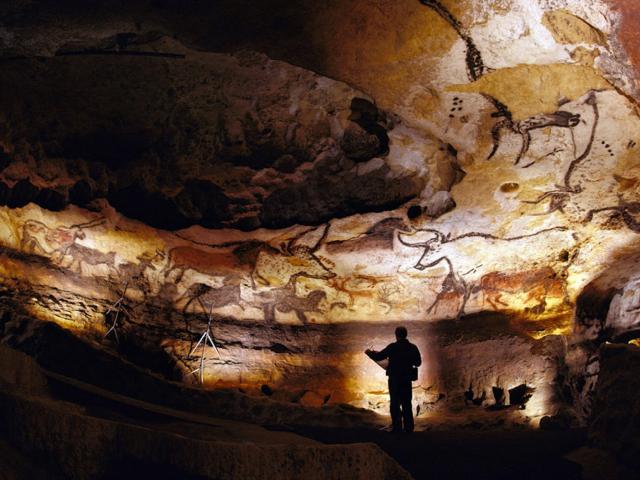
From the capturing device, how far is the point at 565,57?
4.45 m

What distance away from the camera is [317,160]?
233 inches

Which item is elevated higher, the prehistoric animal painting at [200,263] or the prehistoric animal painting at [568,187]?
the prehistoric animal painting at [568,187]

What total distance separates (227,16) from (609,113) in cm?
340

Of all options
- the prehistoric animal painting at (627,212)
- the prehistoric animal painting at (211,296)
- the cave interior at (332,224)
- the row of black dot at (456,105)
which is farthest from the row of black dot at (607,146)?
the prehistoric animal painting at (211,296)

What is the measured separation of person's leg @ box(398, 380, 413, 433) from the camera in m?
4.96

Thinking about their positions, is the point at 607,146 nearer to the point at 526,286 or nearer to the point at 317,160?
the point at 526,286

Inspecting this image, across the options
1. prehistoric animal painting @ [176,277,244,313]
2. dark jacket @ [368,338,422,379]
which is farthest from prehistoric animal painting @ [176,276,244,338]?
dark jacket @ [368,338,422,379]

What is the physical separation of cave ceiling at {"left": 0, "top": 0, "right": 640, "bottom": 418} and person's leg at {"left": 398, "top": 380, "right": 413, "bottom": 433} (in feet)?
6.69

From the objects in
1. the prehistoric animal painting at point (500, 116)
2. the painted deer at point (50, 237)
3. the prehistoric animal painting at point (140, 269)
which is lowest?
the prehistoric animal painting at point (140, 269)

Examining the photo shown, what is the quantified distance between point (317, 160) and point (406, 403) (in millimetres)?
2598

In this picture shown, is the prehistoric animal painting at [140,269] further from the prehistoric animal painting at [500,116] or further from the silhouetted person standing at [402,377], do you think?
the prehistoric animal painting at [500,116]

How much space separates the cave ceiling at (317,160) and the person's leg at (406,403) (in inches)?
80.3

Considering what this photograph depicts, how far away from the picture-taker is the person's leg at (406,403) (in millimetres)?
4957

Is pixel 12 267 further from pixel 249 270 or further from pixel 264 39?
pixel 264 39
